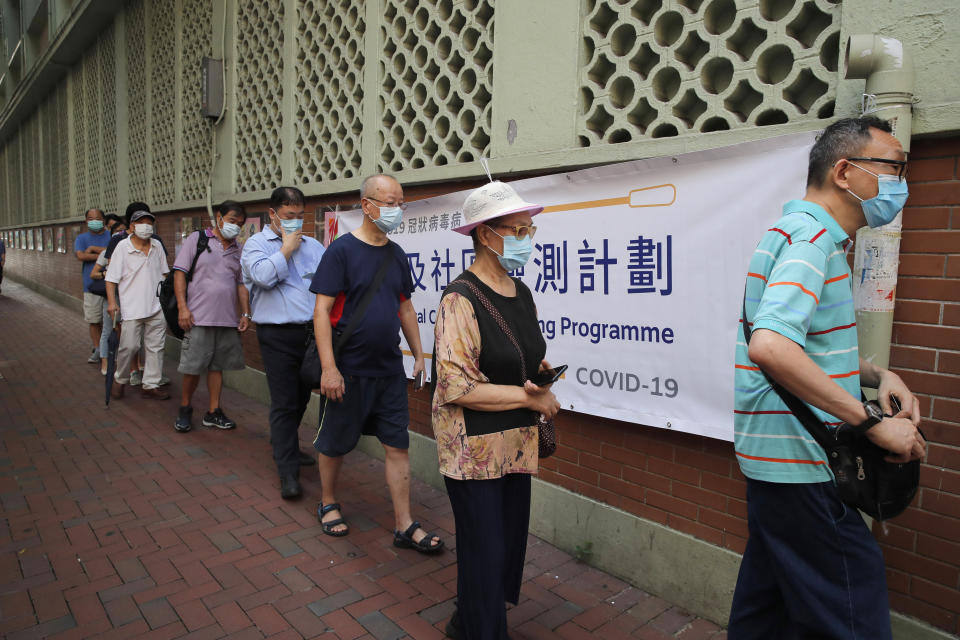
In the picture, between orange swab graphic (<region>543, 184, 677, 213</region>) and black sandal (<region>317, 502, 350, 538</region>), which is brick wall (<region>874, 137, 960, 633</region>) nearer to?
orange swab graphic (<region>543, 184, 677, 213</region>)

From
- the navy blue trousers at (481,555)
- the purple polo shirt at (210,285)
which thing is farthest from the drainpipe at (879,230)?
the purple polo shirt at (210,285)

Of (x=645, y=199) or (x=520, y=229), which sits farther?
(x=645, y=199)

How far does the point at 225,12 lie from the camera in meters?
7.43

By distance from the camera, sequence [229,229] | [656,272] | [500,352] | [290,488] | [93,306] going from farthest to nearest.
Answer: [93,306]
[229,229]
[290,488]
[656,272]
[500,352]

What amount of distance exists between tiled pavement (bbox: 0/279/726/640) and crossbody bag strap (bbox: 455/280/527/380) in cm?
137

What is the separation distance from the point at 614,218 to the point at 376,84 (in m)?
2.80

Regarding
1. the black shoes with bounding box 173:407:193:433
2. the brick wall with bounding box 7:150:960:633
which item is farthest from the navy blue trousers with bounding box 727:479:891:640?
the black shoes with bounding box 173:407:193:433

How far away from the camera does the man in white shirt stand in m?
6.47

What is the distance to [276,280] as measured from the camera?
431cm

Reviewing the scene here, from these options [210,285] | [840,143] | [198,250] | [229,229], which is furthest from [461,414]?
[198,250]

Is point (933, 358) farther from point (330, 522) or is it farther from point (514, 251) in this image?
point (330, 522)

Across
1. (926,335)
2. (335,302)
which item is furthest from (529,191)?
(926,335)

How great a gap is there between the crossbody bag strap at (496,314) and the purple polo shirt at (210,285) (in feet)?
12.7

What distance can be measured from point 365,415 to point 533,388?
1.59m
